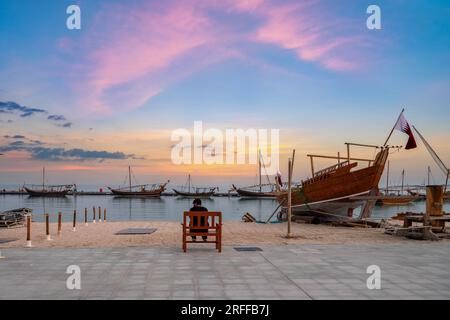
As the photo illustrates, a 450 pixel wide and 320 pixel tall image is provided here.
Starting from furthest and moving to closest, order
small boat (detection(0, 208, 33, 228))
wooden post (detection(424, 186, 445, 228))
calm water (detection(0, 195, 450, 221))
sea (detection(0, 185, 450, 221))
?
1. calm water (detection(0, 195, 450, 221))
2. sea (detection(0, 185, 450, 221))
3. small boat (detection(0, 208, 33, 228))
4. wooden post (detection(424, 186, 445, 228))

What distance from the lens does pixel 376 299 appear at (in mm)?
6082

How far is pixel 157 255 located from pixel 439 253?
739 cm

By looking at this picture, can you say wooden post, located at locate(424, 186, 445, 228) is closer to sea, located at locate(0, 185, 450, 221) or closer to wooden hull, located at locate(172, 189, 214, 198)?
sea, located at locate(0, 185, 450, 221)

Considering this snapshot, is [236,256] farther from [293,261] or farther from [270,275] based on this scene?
[270,275]

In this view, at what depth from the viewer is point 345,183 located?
2319 cm

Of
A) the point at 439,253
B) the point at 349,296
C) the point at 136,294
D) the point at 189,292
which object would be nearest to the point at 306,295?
the point at 349,296

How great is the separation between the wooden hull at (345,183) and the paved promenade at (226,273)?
11.6 metres

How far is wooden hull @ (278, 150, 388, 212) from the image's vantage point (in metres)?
22.6

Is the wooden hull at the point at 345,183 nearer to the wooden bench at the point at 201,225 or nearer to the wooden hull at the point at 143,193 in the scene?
the wooden bench at the point at 201,225

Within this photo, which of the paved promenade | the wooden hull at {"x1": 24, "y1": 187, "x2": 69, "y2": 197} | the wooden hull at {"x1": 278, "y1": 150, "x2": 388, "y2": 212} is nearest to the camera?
the paved promenade

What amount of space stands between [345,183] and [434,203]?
341 inches

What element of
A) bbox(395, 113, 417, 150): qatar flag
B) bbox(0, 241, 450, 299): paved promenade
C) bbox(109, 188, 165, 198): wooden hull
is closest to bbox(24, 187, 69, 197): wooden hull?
bbox(109, 188, 165, 198): wooden hull

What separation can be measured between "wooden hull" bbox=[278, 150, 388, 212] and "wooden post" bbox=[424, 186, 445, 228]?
303 inches

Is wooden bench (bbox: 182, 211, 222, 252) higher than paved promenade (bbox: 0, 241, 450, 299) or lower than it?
higher
